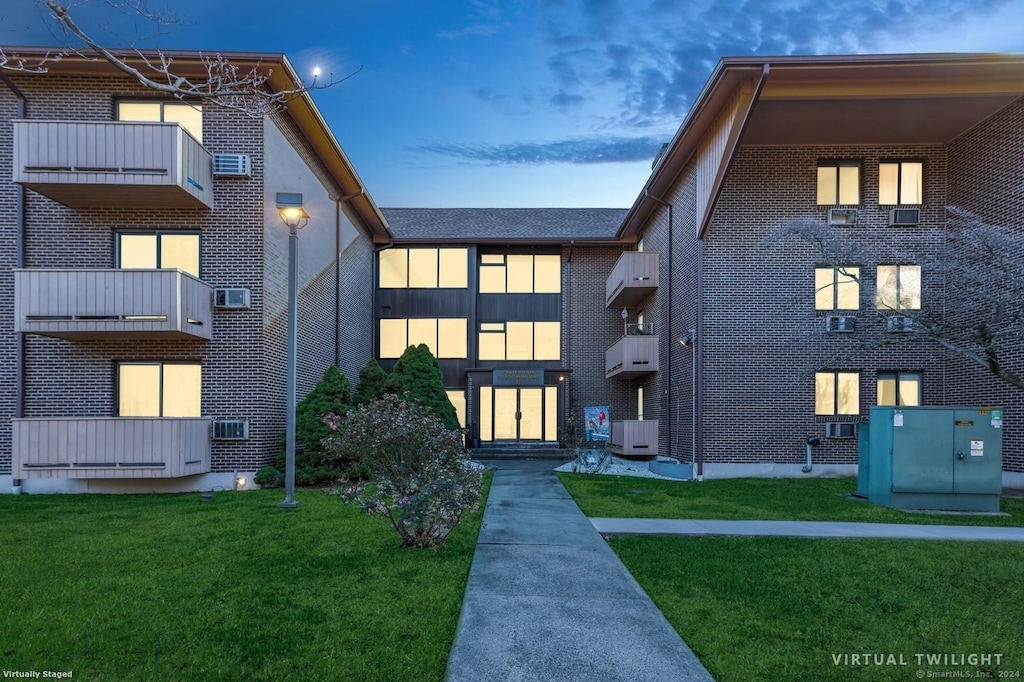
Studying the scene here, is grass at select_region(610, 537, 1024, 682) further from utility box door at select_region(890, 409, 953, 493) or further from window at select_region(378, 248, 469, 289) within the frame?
window at select_region(378, 248, 469, 289)

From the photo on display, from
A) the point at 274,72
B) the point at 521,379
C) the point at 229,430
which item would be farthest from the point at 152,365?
the point at 521,379

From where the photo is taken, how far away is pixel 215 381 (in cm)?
1352

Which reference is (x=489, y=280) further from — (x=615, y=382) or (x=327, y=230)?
(x=327, y=230)

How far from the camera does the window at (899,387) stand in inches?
649

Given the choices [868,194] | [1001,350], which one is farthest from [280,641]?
[868,194]

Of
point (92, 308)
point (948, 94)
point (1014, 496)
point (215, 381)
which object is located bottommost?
point (1014, 496)

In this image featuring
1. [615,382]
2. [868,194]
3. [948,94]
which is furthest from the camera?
[615,382]

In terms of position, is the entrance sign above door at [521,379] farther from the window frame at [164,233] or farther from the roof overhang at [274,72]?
the window frame at [164,233]

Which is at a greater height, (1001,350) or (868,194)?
(868,194)

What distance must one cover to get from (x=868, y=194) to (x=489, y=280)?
14.0 metres

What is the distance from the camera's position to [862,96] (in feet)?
46.4

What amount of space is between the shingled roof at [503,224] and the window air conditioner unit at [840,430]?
11.6 metres

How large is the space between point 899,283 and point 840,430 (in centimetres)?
444

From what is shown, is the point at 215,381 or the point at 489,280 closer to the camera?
the point at 215,381
